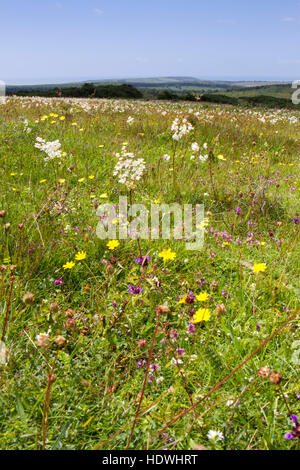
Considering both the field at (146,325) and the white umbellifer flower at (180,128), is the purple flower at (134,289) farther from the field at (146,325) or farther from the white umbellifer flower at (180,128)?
the white umbellifer flower at (180,128)

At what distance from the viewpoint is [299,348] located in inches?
70.0

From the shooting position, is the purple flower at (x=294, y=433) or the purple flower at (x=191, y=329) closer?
the purple flower at (x=294, y=433)

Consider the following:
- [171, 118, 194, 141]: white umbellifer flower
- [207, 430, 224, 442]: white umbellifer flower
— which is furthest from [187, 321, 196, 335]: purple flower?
[171, 118, 194, 141]: white umbellifer flower

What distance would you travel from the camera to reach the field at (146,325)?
1425 mm

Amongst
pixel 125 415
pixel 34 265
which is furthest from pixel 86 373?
pixel 34 265

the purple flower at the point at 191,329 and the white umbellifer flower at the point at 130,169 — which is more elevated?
the white umbellifer flower at the point at 130,169

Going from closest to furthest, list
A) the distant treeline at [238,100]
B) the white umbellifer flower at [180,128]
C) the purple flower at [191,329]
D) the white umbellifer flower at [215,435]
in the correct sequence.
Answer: the white umbellifer flower at [215,435]
the purple flower at [191,329]
the white umbellifer flower at [180,128]
the distant treeline at [238,100]

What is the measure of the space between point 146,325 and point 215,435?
765 millimetres

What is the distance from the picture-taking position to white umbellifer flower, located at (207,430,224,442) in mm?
1365

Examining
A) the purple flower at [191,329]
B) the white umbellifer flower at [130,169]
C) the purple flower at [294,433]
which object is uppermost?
the white umbellifer flower at [130,169]

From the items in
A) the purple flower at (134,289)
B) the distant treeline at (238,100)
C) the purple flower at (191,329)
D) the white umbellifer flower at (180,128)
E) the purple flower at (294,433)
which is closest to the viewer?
the purple flower at (294,433)

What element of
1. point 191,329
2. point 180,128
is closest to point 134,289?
point 191,329

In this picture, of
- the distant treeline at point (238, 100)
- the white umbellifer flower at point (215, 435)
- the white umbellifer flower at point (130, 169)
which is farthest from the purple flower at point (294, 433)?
the distant treeline at point (238, 100)

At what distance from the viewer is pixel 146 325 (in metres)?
2.00
